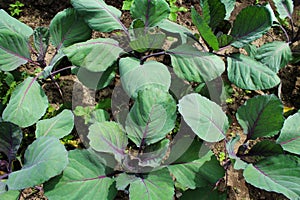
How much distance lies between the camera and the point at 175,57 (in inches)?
74.7

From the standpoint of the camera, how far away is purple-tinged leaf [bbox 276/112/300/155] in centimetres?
177

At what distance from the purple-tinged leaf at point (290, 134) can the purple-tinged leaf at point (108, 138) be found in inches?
28.8

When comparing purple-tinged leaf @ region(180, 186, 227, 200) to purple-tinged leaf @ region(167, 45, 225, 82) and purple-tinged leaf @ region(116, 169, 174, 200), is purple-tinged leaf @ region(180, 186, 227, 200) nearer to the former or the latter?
purple-tinged leaf @ region(116, 169, 174, 200)

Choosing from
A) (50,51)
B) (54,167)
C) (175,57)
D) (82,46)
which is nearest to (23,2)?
(50,51)

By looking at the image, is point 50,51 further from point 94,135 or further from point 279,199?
point 279,199

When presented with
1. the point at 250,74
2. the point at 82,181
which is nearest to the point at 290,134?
the point at 250,74

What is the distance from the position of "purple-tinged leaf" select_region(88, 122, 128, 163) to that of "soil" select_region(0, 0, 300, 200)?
39cm

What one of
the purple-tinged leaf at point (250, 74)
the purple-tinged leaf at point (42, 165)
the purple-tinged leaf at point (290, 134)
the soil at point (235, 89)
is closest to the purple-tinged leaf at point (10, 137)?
the purple-tinged leaf at point (42, 165)

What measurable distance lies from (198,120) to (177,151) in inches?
8.9

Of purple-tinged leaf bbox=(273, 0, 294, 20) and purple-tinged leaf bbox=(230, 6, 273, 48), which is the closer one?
purple-tinged leaf bbox=(230, 6, 273, 48)

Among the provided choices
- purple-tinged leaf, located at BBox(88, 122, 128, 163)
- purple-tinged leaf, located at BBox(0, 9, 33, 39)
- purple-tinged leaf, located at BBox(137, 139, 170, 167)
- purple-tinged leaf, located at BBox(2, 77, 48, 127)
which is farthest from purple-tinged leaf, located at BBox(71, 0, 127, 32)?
purple-tinged leaf, located at BBox(137, 139, 170, 167)

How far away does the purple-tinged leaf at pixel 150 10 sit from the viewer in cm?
194

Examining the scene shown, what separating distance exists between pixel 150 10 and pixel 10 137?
914 mm

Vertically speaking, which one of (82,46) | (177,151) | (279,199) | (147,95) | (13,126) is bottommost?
(279,199)
